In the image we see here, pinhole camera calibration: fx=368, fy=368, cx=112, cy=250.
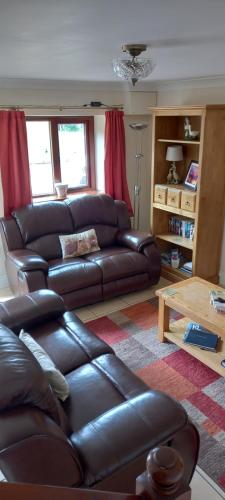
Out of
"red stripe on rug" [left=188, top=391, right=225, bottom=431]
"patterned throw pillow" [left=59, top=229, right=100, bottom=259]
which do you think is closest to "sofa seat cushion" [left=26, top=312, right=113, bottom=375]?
"red stripe on rug" [left=188, top=391, right=225, bottom=431]

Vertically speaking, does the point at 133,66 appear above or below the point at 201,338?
above

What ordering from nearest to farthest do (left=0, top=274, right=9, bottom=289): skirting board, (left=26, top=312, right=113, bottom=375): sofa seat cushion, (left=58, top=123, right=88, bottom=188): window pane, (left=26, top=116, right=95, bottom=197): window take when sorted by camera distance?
(left=26, top=312, right=113, bottom=375): sofa seat cushion, (left=0, top=274, right=9, bottom=289): skirting board, (left=26, top=116, right=95, bottom=197): window, (left=58, top=123, right=88, bottom=188): window pane

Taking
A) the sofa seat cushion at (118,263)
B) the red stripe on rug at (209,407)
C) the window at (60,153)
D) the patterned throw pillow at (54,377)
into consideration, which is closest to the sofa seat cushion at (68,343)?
the patterned throw pillow at (54,377)

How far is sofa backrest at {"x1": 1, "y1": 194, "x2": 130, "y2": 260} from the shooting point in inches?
149

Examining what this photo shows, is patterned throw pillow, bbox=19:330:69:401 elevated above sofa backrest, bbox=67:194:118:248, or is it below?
below

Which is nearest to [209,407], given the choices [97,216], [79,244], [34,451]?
[34,451]

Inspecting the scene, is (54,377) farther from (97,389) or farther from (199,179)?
(199,179)

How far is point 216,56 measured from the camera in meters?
2.35

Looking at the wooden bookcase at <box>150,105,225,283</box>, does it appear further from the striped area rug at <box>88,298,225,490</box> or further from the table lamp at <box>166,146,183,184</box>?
the striped area rug at <box>88,298,225,490</box>

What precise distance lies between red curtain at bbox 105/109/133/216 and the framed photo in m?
0.85

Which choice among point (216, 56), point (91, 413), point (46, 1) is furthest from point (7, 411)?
point (216, 56)

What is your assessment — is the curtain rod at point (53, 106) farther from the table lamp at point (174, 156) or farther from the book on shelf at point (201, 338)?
the book on shelf at point (201, 338)

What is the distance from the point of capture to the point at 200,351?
8.91ft

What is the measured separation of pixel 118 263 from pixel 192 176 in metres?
1.28
